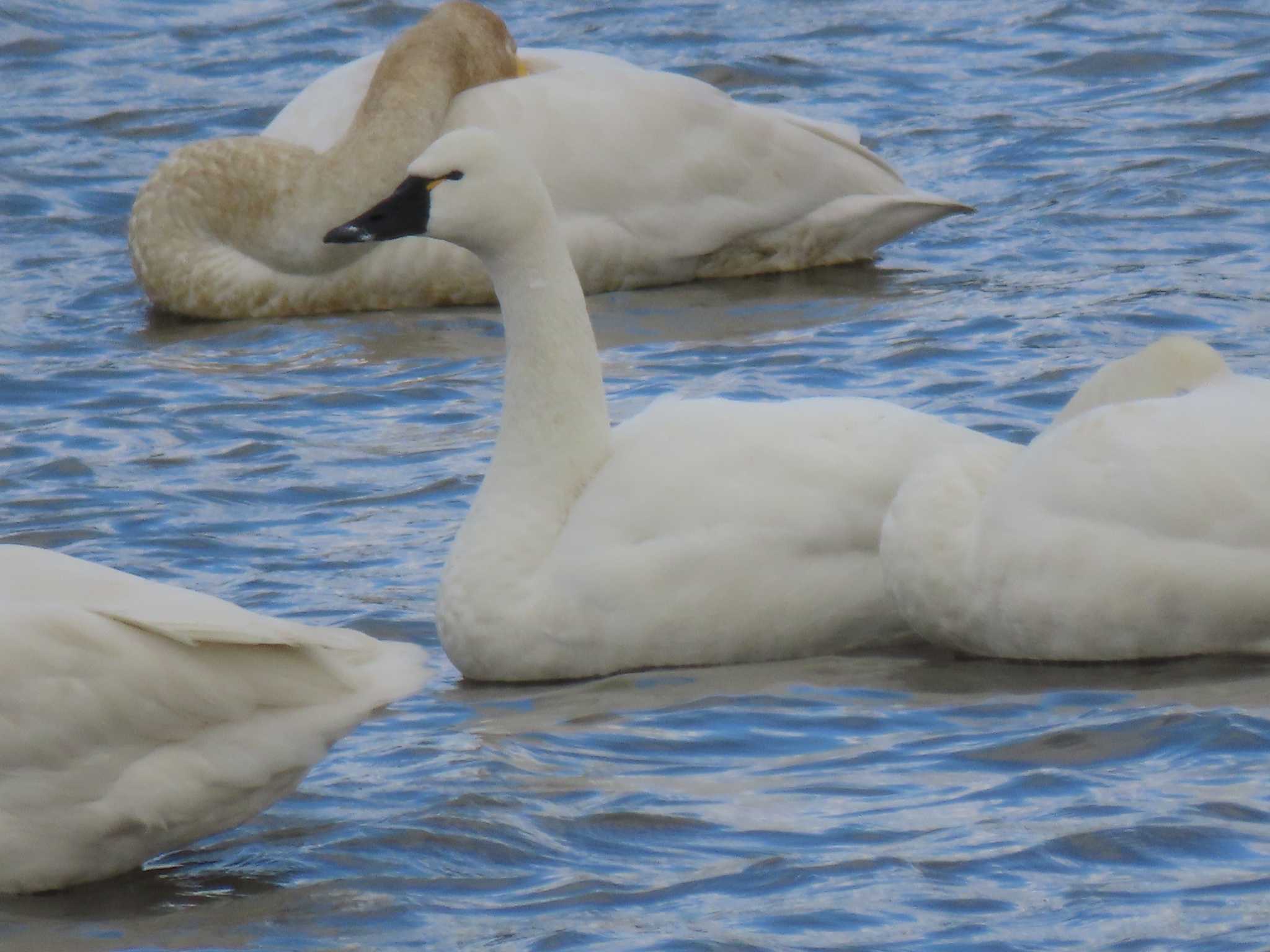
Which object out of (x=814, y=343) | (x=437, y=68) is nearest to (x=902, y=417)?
(x=814, y=343)

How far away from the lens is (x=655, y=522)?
6.49 metres

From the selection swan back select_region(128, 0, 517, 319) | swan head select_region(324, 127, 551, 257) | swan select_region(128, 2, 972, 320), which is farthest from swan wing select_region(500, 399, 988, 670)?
swan back select_region(128, 0, 517, 319)

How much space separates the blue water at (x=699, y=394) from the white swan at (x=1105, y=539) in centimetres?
11

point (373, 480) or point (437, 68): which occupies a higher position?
point (437, 68)

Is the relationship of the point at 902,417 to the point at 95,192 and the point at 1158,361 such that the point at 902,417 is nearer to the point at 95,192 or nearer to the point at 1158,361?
the point at 1158,361

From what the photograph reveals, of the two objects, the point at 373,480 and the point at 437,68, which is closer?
the point at 373,480

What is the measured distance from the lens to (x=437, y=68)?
1058 centimetres

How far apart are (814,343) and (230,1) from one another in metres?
8.08

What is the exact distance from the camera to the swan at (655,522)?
6473mm

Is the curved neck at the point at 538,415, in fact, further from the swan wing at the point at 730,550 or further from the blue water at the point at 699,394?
the blue water at the point at 699,394

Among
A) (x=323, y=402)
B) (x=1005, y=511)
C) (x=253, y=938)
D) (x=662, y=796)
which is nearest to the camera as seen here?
(x=253, y=938)

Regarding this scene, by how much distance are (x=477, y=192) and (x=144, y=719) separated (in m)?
2.34

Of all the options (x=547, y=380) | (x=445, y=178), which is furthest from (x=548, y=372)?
(x=445, y=178)

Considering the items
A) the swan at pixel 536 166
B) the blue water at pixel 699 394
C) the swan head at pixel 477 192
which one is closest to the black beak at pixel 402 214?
the swan head at pixel 477 192
